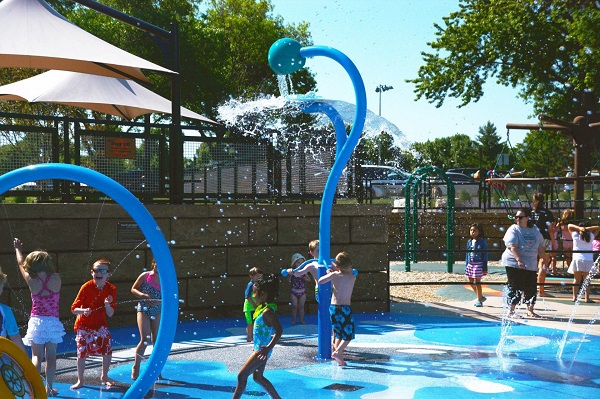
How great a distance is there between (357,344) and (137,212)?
191 inches

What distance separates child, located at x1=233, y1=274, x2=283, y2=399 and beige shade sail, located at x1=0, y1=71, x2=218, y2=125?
7.62 meters

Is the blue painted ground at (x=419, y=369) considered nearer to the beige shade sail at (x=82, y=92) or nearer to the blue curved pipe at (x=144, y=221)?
the blue curved pipe at (x=144, y=221)

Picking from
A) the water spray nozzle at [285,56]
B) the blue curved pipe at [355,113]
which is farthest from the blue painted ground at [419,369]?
the water spray nozzle at [285,56]

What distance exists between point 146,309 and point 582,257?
8.18 metres

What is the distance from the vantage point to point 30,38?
9672mm

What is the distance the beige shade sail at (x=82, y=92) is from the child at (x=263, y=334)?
25.0 ft

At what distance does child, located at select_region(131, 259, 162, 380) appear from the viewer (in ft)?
23.8

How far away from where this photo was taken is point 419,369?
7945 mm

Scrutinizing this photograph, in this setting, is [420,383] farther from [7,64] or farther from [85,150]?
[7,64]

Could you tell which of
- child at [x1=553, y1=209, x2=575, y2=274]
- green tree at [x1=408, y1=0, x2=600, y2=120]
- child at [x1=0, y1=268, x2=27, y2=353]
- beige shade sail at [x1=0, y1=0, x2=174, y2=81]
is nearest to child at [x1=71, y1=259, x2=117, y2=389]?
child at [x1=0, y1=268, x2=27, y2=353]

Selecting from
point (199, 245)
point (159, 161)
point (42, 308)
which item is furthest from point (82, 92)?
point (42, 308)

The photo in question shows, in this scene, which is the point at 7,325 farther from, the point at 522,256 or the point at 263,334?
the point at 522,256

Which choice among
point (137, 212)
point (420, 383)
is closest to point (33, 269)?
point (137, 212)

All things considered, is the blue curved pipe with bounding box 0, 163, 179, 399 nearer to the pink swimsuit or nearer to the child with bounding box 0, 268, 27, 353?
the child with bounding box 0, 268, 27, 353
